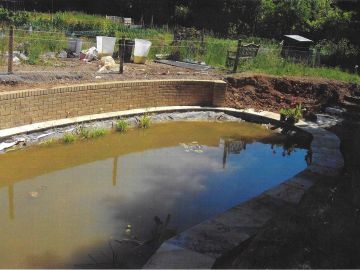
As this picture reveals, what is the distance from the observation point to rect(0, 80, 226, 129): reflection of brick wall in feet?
26.8

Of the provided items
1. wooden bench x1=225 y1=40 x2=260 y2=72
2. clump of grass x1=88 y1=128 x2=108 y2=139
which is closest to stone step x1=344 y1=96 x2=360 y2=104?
wooden bench x1=225 y1=40 x2=260 y2=72

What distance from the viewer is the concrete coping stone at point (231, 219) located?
425 centimetres

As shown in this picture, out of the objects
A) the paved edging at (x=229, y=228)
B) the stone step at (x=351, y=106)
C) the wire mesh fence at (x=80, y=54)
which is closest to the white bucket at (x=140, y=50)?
the wire mesh fence at (x=80, y=54)

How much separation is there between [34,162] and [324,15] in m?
21.8

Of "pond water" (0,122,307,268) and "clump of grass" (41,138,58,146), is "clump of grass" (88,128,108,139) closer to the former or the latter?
"pond water" (0,122,307,268)

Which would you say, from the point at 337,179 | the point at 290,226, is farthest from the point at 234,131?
the point at 290,226

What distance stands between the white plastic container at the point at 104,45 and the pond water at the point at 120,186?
15.2 feet

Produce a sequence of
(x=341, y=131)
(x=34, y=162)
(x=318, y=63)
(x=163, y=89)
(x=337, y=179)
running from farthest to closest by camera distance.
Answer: (x=318, y=63)
(x=163, y=89)
(x=341, y=131)
(x=34, y=162)
(x=337, y=179)

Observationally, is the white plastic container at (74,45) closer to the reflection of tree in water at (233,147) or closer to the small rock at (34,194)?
the reflection of tree in water at (233,147)

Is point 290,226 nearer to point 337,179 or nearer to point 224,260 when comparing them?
point 224,260

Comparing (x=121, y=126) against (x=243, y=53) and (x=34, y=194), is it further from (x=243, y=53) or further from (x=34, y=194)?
(x=243, y=53)

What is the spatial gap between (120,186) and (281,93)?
715 centimetres

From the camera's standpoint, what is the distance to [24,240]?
4977 mm

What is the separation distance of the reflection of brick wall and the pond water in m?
0.85
